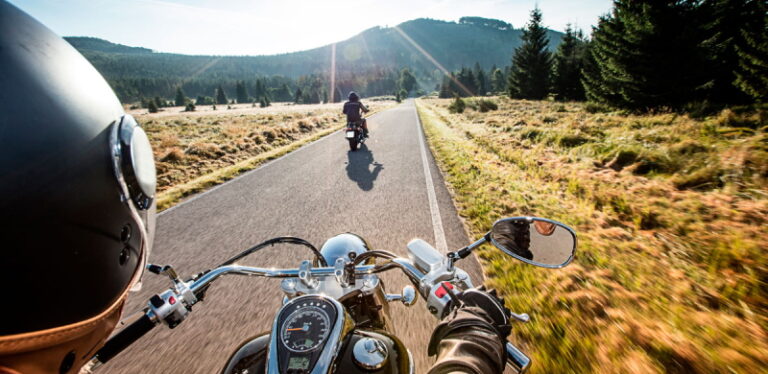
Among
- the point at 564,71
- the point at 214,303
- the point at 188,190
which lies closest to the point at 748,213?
the point at 214,303

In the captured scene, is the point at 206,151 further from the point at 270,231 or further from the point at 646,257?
the point at 646,257

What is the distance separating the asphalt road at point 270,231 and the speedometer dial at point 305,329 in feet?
4.68

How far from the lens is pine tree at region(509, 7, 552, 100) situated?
3609 cm

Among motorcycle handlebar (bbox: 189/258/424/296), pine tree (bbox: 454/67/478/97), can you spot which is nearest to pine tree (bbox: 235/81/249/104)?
pine tree (bbox: 454/67/478/97)

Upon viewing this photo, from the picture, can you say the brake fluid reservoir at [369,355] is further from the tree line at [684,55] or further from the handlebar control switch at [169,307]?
the tree line at [684,55]

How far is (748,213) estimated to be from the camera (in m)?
3.35

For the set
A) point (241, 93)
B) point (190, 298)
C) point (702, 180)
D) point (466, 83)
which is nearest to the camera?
point (190, 298)

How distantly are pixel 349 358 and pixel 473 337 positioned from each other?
0.40 metres

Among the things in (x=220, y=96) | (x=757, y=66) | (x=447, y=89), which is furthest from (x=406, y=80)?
(x=757, y=66)

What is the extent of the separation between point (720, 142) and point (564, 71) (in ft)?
110

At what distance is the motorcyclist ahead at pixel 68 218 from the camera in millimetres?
705

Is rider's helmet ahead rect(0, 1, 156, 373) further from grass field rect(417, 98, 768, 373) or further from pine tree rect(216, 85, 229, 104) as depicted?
pine tree rect(216, 85, 229, 104)

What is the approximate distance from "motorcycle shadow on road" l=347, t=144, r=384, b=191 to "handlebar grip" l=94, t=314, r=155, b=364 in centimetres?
485

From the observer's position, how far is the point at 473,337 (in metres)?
0.87
